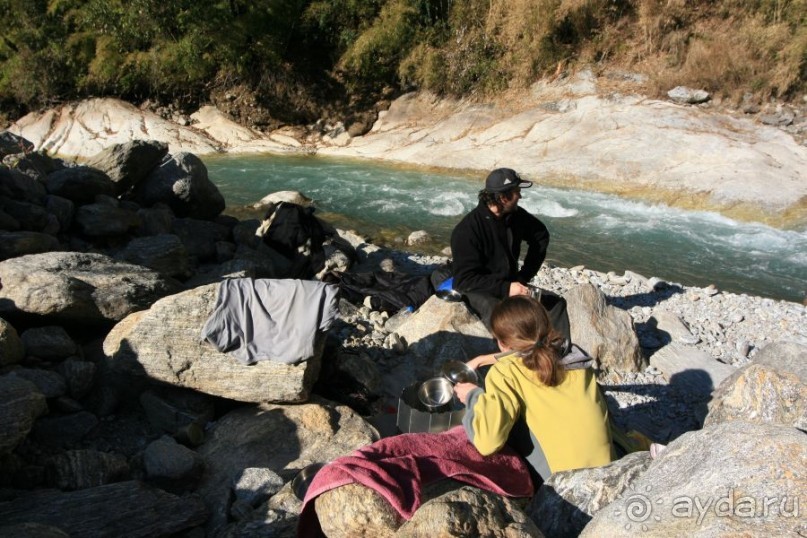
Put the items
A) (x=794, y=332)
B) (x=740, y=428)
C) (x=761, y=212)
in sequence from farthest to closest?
(x=761, y=212)
(x=794, y=332)
(x=740, y=428)

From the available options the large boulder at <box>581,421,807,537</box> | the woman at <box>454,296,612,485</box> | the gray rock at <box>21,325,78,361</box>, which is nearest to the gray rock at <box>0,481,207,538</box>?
the gray rock at <box>21,325,78,361</box>

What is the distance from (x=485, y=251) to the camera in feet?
15.7

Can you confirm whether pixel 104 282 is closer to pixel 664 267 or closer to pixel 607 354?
pixel 607 354

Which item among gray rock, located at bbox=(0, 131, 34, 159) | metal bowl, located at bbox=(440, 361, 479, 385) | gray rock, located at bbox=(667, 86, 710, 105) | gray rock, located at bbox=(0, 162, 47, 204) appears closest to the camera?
metal bowl, located at bbox=(440, 361, 479, 385)

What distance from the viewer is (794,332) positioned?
6016 mm

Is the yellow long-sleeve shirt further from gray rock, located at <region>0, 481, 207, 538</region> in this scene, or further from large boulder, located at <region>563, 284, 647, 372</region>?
large boulder, located at <region>563, 284, 647, 372</region>

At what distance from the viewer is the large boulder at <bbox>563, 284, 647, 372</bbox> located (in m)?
5.12

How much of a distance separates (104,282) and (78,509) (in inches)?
89.6

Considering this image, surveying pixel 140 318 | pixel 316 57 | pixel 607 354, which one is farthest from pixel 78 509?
pixel 316 57

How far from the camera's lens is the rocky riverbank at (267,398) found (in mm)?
2023

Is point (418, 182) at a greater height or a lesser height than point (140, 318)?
lesser

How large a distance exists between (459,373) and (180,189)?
601 centimetres

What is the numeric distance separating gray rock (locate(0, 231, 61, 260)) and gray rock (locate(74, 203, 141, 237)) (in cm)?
82

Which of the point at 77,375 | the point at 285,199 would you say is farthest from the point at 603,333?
the point at 285,199
